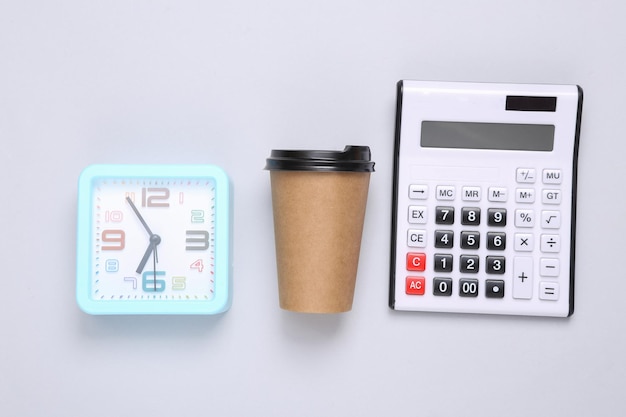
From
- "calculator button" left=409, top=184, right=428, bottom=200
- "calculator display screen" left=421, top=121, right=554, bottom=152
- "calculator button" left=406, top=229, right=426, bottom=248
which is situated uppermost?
"calculator display screen" left=421, top=121, right=554, bottom=152

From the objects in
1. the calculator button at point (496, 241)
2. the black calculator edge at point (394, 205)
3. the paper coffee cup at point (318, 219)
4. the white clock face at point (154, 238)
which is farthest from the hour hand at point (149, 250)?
the calculator button at point (496, 241)

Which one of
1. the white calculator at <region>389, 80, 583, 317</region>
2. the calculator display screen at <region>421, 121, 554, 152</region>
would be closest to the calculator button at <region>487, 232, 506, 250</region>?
the white calculator at <region>389, 80, 583, 317</region>

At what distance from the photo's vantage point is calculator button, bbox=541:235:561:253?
712 millimetres

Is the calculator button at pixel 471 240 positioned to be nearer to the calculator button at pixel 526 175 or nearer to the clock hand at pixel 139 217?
the calculator button at pixel 526 175

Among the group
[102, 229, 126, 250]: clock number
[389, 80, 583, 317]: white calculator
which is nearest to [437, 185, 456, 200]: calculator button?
[389, 80, 583, 317]: white calculator

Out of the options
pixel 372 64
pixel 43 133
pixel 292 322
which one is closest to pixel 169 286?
pixel 292 322

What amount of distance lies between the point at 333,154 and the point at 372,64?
16cm

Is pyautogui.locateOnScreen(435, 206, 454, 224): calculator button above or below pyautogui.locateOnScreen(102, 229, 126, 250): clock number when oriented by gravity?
above

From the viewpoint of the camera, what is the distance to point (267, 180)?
74cm

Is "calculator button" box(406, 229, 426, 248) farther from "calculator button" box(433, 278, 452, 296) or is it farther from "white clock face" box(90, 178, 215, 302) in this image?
"white clock face" box(90, 178, 215, 302)

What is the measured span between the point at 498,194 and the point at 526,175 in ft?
0.14

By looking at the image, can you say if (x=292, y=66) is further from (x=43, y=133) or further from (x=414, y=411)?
(x=414, y=411)

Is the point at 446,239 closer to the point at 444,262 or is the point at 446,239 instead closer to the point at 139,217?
the point at 444,262

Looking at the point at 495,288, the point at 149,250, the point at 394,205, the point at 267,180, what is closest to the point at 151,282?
the point at 149,250
